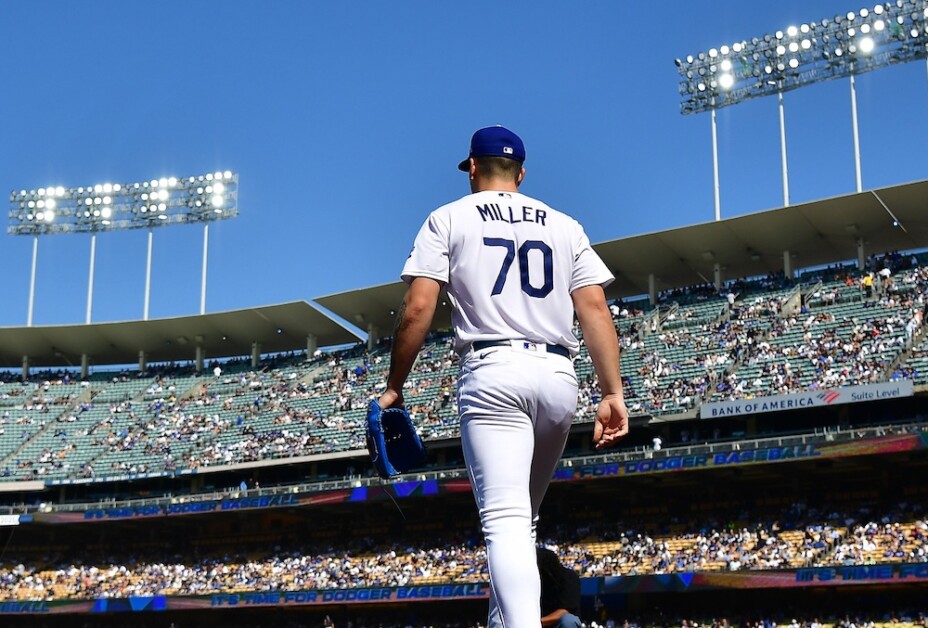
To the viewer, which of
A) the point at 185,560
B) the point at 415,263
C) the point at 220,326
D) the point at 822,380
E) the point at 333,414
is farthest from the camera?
the point at 220,326

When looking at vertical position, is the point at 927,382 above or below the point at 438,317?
below

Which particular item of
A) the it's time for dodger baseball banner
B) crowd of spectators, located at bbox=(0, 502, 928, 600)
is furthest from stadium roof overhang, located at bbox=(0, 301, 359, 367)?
the it's time for dodger baseball banner

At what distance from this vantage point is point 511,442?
5129 millimetres

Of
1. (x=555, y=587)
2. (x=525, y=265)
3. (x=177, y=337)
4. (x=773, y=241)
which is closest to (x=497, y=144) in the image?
(x=525, y=265)

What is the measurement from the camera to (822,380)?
3600 centimetres

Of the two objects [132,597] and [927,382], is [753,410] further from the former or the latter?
[132,597]

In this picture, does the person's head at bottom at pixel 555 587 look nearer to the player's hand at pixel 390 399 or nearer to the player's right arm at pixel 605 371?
the player's right arm at pixel 605 371

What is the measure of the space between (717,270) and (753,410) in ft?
36.6

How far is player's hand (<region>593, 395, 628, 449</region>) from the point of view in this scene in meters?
5.31

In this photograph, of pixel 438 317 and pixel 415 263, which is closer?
pixel 415 263

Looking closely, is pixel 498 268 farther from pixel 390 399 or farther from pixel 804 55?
pixel 804 55

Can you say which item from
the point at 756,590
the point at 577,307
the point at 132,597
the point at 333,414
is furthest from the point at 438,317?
the point at 577,307

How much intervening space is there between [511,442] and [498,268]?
0.81 m

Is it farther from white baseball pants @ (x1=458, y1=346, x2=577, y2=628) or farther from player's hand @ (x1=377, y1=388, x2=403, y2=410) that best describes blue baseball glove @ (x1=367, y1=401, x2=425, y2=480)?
white baseball pants @ (x1=458, y1=346, x2=577, y2=628)
